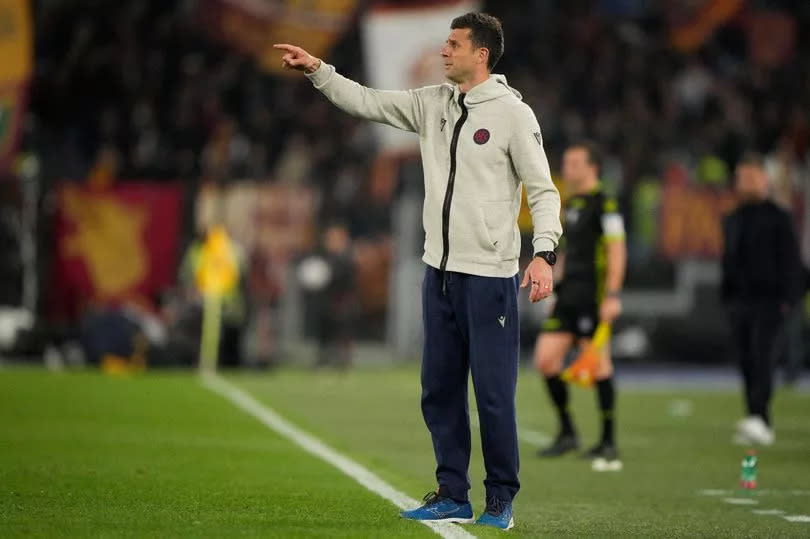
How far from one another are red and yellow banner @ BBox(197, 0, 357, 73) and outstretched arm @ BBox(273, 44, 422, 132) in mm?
19699

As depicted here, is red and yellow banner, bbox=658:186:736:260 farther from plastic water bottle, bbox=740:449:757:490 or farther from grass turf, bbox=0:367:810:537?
plastic water bottle, bbox=740:449:757:490

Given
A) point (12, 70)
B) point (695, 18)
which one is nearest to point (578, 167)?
point (12, 70)

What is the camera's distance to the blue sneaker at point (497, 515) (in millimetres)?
7543

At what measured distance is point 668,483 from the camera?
10.5m

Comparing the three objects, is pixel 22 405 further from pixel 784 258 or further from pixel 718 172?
pixel 718 172

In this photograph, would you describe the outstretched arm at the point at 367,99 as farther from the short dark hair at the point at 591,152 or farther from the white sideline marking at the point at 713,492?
the short dark hair at the point at 591,152

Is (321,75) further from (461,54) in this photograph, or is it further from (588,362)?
(588,362)

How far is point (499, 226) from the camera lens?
7531 mm

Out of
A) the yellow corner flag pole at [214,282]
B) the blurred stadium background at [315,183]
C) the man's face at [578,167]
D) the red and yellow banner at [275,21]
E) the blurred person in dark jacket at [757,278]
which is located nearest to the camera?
the man's face at [578,167]

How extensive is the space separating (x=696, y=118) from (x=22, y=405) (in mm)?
18345

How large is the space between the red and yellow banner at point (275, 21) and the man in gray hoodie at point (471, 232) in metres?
19.8

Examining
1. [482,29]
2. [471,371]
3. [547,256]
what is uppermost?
[482,29]

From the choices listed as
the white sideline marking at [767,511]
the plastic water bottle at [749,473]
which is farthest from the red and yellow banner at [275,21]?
the white sideline marking at [767,511]

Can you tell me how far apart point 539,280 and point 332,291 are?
1783 centimetres
